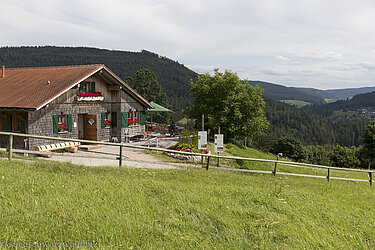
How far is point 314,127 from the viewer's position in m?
172

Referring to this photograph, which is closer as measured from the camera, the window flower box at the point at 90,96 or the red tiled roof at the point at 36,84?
the red tiled roof at the point at 36,84

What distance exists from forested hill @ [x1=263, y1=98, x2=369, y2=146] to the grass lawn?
157372 millimetres

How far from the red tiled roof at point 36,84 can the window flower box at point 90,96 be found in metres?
1.29

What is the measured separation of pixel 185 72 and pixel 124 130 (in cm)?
16731

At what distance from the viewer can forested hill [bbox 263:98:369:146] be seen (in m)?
164

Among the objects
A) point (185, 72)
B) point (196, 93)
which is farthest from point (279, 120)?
point (196, 93)

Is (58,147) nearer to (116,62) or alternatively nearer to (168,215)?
(168,215)

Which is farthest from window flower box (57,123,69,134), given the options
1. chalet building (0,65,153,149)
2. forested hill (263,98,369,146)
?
forested hill (263,98,369,146)

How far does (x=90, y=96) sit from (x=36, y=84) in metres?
4.01

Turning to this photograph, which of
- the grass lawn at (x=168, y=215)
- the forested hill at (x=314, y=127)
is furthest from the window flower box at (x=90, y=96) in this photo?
the forested hill at (x=314, y=127)

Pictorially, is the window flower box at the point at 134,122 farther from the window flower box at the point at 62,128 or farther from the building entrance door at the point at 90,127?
the window flower box at the point at 62,128

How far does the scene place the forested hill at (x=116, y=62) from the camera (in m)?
159

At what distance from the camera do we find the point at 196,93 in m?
37.0

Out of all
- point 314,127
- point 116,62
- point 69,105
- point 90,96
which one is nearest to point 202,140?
point 90,96
